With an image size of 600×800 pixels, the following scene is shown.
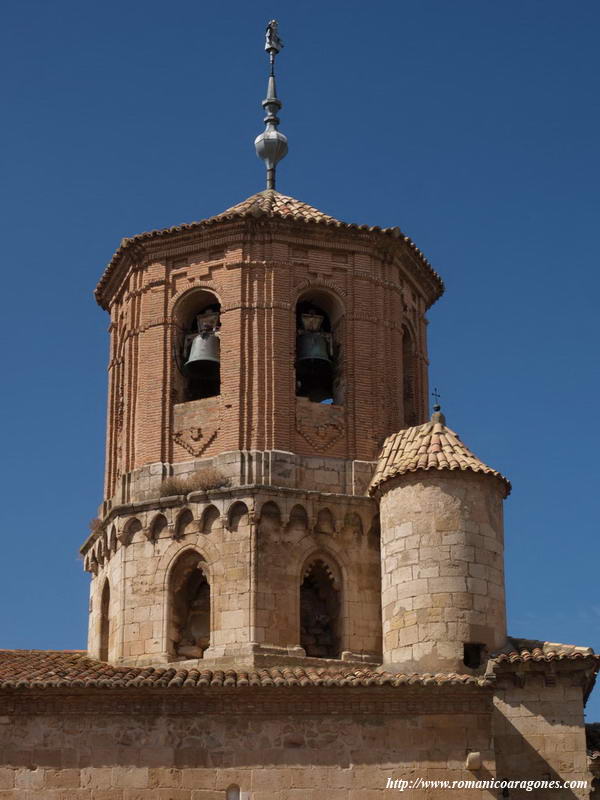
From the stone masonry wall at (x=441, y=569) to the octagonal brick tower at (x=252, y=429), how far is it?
0.91m

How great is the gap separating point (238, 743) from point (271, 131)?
11458 mm

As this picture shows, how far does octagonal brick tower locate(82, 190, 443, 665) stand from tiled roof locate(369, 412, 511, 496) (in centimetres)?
42

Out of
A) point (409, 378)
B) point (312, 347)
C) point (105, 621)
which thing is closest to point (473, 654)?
point (312, 347)

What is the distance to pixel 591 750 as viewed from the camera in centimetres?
2008

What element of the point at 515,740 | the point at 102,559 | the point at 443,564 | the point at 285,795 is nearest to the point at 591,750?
the point at 515,740

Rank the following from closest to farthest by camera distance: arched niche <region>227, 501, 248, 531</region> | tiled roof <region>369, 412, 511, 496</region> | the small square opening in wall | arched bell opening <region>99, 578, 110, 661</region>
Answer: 1. the small square opening in wall
2. tiled roof <region>369, 412, 511, 496</region>
3. arched niche <region>227, 501, 248, 531</region>
4. arched bell opening <region>99, 578, 110, 661</region>

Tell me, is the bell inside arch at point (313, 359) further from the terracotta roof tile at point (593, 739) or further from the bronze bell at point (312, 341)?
the terracotta roof tile at point (593, 739)

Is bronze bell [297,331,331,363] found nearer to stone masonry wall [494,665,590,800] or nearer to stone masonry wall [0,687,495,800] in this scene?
stone masonry wall [0,687,495,800]

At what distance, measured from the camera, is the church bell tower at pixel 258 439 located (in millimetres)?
20422

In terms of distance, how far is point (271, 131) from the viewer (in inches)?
1017

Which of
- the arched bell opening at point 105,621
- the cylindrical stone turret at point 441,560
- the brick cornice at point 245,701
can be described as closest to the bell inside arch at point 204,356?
the arched bell opening at point 105,621

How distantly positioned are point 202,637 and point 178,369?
4017 millimetres

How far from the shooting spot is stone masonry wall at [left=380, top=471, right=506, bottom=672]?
63.1 feet

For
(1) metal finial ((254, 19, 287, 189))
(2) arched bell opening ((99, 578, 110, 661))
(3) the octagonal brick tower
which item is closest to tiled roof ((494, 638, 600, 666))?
(3) the octagonal brick tower
